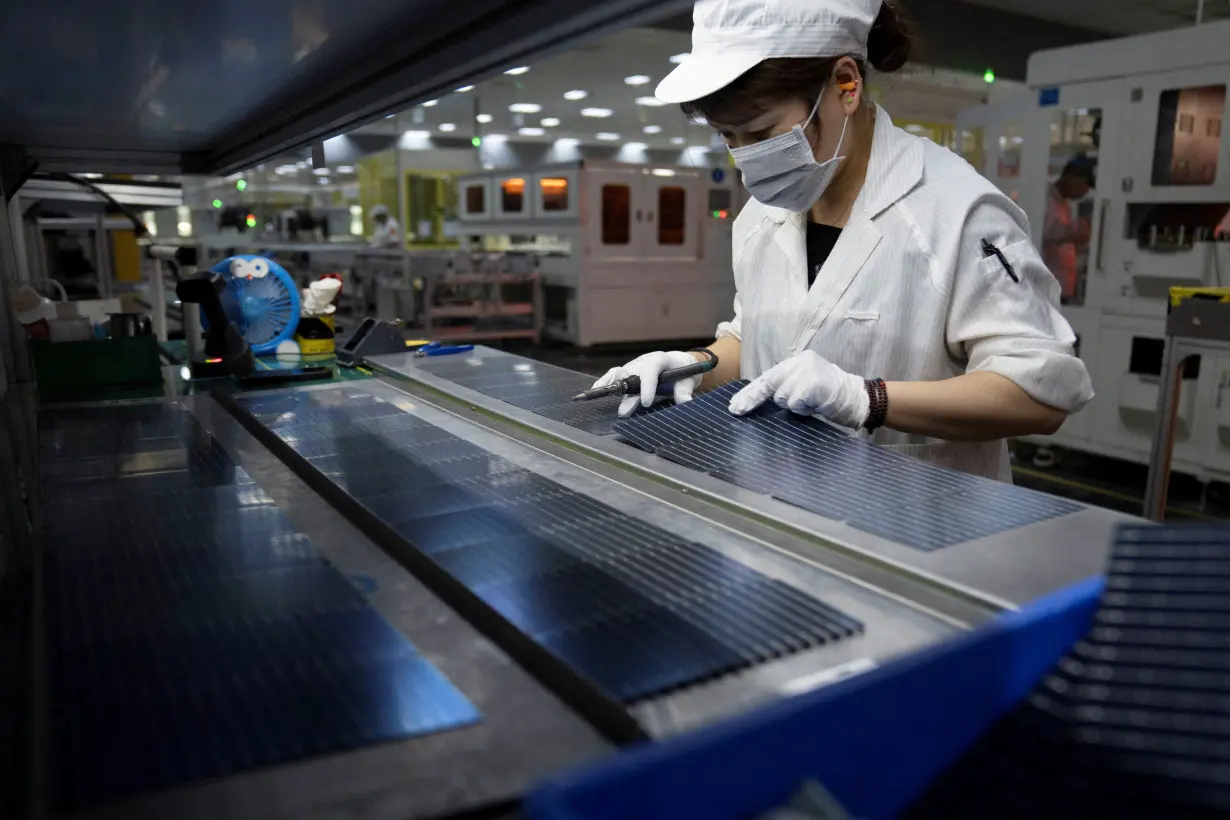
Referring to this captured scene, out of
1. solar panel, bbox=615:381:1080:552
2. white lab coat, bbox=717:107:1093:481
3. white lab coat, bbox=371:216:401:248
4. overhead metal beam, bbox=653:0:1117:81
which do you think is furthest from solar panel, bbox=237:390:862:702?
white lab coat, bbox=371:216:401:248

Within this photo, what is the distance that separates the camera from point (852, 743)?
1.46ft

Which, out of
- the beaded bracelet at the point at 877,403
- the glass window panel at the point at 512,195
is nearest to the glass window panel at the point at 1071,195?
the beaded bracelet at the point at 877,403

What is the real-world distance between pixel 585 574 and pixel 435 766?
0.30 metres

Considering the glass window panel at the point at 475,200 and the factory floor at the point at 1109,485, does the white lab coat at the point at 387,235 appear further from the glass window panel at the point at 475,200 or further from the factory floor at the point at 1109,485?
the factory floor at the point at 1109,485

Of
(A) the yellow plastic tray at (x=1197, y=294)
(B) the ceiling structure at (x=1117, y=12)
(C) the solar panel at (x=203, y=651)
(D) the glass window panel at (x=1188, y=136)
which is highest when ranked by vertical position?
(B) the ceiling structure at (x=1117, y=12)

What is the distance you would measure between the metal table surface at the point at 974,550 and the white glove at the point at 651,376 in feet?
1.18

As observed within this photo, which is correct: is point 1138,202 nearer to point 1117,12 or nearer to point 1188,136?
point 1188,136

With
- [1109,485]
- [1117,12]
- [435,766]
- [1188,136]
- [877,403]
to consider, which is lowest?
[1109,485]

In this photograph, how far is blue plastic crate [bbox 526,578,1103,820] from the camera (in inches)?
14.7

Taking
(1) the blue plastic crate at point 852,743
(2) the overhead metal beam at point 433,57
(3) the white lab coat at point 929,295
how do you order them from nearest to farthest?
1. (1) the blue plastic crate at point 852,743
2. (2) the overhead metal beam at point 433,57
3. (3) the white lab coat at point 929,295

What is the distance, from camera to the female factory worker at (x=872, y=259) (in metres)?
1.30

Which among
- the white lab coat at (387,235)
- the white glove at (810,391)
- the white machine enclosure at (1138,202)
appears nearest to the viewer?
the white glove at (810,391)

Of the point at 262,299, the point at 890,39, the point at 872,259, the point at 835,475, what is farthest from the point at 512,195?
the point at 835,475

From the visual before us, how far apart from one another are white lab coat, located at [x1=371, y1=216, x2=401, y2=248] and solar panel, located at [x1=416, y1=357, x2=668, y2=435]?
26.4 feet
